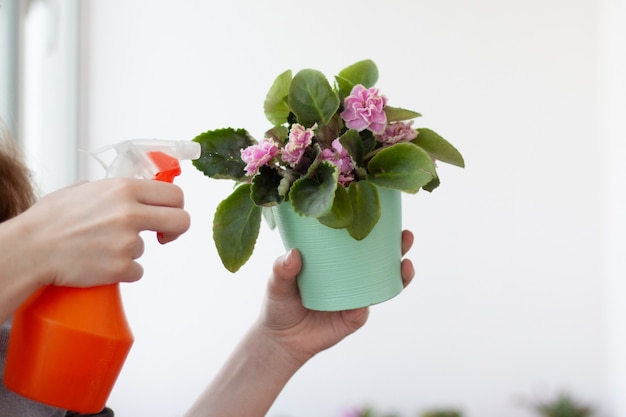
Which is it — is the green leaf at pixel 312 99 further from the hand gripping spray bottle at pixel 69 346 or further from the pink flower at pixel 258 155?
the hand gripping spray bottle at pixel 69 346

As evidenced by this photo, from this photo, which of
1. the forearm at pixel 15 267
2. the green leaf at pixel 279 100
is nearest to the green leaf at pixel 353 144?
the green leaf at pixel 279 100

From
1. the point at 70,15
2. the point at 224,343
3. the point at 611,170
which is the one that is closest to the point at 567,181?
the point at 611,170

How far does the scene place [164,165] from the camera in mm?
603

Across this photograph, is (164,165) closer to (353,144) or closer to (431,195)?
(353,144)

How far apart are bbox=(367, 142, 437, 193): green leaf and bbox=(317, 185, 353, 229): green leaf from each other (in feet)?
0.14

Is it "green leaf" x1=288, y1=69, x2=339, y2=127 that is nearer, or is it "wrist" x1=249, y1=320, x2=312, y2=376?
"green leaf" x1=288, y1=69, x2=339, y2=127

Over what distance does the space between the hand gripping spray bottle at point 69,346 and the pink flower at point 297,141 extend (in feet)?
0.79

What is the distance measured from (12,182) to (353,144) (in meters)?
0.45

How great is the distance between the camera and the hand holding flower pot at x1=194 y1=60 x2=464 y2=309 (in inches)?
27.3

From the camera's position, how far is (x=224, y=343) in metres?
1.75

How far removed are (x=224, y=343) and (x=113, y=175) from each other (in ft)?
4.03

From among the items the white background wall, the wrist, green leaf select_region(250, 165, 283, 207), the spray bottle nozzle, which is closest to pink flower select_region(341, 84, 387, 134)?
green leaf select_region(250, 165, 283, 207)

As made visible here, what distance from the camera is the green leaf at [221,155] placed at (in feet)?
2.45

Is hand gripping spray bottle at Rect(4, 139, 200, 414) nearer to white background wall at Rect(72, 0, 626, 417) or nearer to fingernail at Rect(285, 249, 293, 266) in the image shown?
fingernail at Rect(285, 249, 293, 266)
